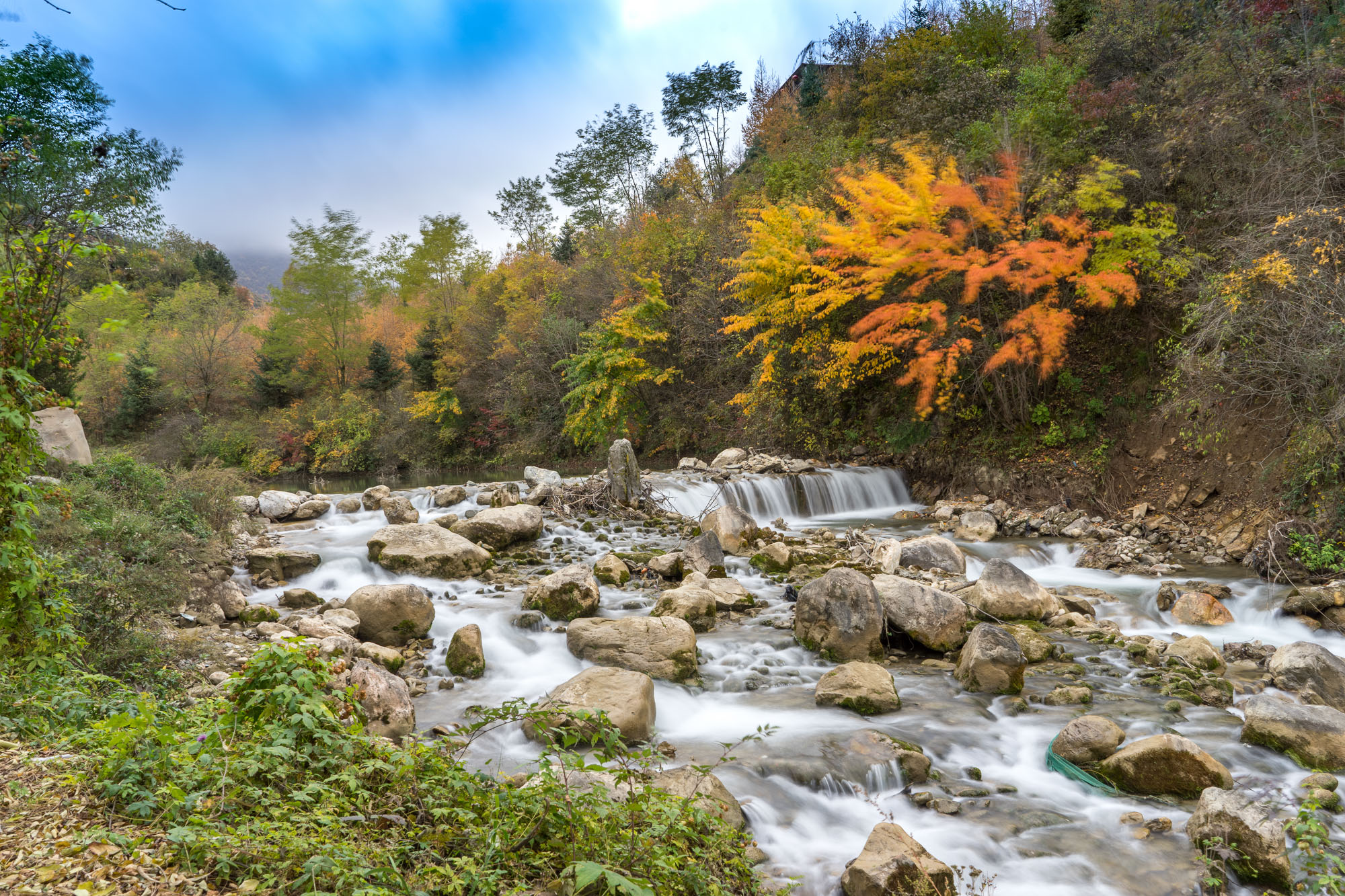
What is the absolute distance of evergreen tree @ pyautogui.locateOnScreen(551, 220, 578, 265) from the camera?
32.6 m

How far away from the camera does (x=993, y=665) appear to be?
5.38 m

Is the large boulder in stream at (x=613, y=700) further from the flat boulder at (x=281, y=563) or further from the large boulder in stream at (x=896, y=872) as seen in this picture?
the flat boulder at (x=281, y=563)

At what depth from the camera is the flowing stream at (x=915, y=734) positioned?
141 inches

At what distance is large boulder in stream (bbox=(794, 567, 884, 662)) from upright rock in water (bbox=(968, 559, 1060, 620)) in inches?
59.4

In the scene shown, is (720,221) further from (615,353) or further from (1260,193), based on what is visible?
(1260,193)

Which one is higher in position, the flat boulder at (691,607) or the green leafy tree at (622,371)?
the green leafy tree at (622,371)

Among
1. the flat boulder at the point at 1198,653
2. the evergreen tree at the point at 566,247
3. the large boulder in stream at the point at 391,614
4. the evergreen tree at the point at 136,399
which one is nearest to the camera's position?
the flat boulder at the point at 1198,653

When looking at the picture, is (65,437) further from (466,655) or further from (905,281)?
(905,281)

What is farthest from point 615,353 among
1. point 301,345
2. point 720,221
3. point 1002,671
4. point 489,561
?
point 301,345

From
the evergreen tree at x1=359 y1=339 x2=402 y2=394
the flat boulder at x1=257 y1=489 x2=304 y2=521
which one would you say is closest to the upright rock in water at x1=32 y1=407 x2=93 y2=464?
the flat boulder at x1=257 y1=489 x2=304 y2=521

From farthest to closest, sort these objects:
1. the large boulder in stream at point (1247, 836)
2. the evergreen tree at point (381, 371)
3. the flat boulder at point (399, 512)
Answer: the evergreen tree at point (381, 371), the flat boulder at point (399, 512), the large boulder in stream at point (1247, 836)

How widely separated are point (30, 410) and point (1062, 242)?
1252cm

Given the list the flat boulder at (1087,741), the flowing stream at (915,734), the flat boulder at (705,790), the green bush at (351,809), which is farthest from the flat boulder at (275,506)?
the flat boulder at (1087,741)

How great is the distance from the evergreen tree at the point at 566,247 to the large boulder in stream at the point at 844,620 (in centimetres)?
2845
